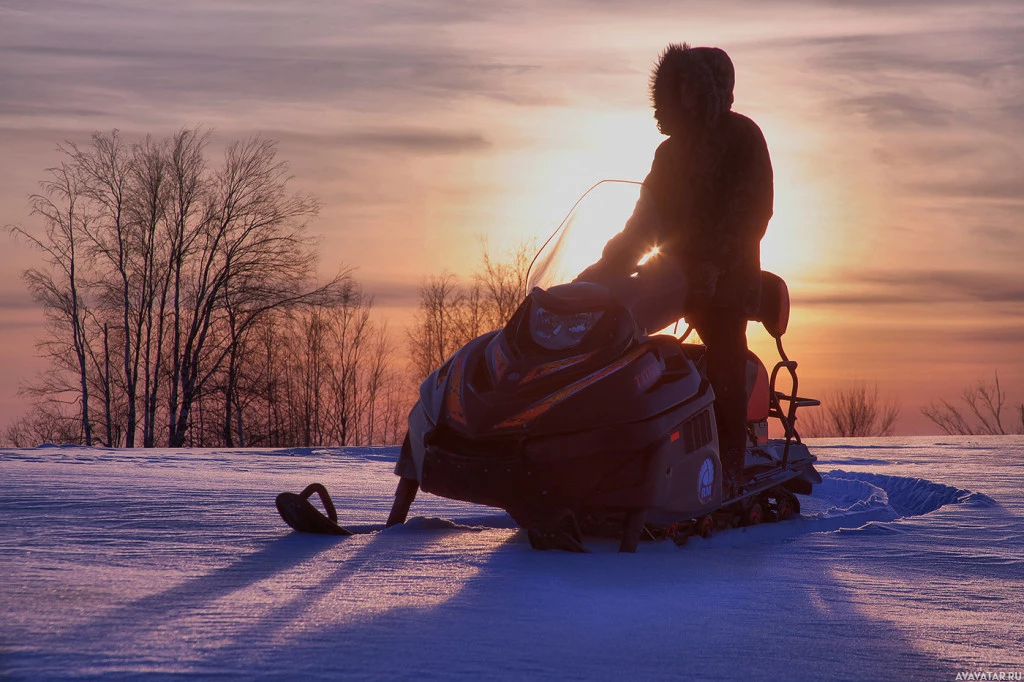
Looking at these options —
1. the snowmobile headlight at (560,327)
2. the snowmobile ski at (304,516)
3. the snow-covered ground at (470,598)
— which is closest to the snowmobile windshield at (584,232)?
the snowmobile headlight at (560,327)

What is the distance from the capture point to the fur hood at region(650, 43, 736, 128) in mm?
4617

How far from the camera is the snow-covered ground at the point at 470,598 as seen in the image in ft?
7.49

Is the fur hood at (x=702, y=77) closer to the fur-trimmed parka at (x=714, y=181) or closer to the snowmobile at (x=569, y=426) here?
the fur-trimmed parka at (x=714, y=181)

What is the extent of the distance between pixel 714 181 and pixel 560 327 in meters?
1.36

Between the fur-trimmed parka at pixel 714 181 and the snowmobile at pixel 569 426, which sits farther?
the fur-trimmed parka at pixel 714 181

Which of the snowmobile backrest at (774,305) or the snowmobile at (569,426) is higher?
the snowmobile backrest at (774,305)

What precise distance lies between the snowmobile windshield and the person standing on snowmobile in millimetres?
93

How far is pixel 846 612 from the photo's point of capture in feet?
9.71

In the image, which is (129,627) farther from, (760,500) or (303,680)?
(760,500)

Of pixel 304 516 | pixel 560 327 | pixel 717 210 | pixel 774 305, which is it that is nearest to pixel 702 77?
pixel 717 210

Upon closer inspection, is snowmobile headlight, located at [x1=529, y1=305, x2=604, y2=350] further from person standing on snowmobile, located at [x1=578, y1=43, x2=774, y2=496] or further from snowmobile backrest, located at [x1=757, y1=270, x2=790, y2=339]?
snowmobile backrest, located at [x1=757, y1=270, x2=790, y2=339]

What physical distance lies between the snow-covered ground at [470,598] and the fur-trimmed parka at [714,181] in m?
1.27

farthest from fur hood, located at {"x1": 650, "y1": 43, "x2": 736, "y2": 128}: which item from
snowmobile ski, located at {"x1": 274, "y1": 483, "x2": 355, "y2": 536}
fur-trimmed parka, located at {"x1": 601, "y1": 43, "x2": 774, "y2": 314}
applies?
snowmobile ski, located at {"x1": 274, "y1": 483, "x2": 355, "y2": 536}

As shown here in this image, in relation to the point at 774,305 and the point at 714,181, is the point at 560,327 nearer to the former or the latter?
the point at 714,181
